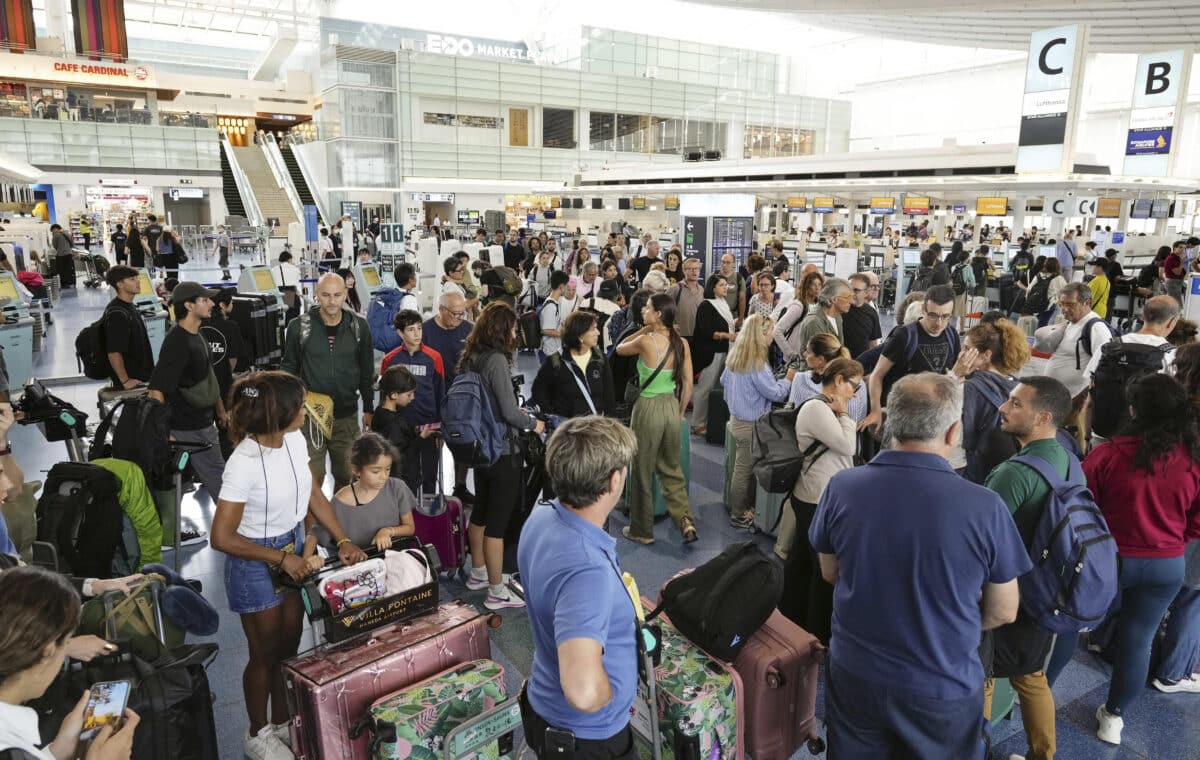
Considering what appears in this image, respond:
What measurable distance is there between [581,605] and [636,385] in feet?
12.6

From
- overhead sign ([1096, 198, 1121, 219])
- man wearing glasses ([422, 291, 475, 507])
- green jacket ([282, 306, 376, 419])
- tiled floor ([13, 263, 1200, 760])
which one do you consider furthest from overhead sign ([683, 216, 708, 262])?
overhead sign ([1096, 198, 1121, 219])

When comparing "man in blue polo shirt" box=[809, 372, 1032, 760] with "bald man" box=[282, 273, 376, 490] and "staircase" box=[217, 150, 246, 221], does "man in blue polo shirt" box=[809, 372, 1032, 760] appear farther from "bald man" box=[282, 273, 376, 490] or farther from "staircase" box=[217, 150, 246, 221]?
"staircase" box=[217, 150, 246, 221]

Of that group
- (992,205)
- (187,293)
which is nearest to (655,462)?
(187,293)

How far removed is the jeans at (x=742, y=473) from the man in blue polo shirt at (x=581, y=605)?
3601 mm

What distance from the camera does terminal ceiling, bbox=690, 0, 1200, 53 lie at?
21.4m

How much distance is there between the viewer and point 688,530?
208 inches

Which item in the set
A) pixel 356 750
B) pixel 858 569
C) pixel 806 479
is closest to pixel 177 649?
pixel 356 750

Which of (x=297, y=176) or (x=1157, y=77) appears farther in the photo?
(x=297, y=176)

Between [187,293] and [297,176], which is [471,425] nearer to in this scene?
[187,293]

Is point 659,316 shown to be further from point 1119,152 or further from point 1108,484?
point 1119,152

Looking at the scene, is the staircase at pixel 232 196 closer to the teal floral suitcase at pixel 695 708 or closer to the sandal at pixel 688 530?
the sandal at pixel 688 530

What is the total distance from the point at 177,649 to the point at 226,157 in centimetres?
4085

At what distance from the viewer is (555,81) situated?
42.4 meters

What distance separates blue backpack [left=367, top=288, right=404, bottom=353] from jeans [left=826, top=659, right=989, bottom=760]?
201 inches
